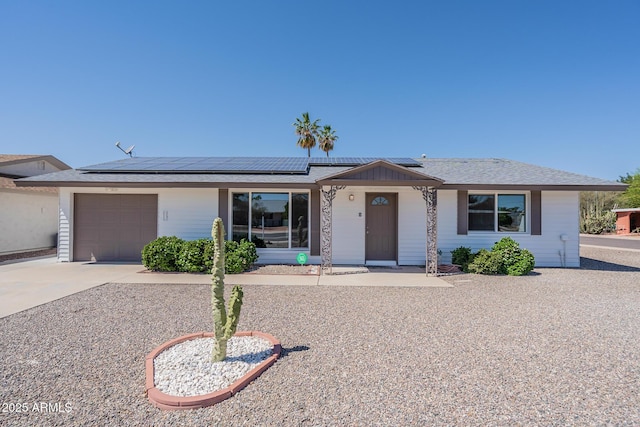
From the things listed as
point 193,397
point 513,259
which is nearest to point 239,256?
point 193,397

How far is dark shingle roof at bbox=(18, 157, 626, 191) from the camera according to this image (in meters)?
9.26

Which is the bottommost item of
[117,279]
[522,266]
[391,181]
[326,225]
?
[117,279]

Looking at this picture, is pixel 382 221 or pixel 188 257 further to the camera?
pixel 382 221

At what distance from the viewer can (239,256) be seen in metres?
8.77

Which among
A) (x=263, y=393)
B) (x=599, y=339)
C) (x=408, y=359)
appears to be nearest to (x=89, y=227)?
(x=263, y=393)

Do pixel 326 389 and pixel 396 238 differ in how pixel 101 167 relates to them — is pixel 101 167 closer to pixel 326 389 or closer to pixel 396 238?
pixel 396 238

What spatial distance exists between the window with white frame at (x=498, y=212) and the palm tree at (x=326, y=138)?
1948 cm

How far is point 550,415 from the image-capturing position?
270 centimetres

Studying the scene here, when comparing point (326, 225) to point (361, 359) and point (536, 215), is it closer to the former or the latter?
point (361, 359)

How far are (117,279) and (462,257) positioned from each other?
9960 millimetres

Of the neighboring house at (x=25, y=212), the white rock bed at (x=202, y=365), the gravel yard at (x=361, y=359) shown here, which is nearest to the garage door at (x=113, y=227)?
the neighboring house at (x=25, y=212)

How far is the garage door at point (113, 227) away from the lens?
405 inches

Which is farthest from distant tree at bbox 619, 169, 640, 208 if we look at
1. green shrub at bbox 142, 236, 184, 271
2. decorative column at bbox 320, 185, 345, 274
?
green shrub at bbox 142, 236, 184, 271

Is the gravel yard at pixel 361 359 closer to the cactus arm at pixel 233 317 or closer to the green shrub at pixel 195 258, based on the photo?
the cactus arm at pixel 233 317
